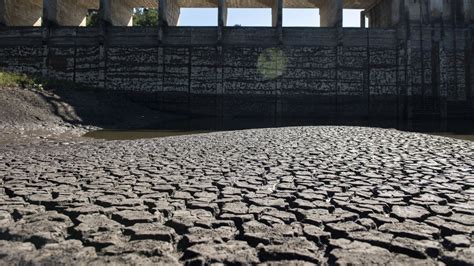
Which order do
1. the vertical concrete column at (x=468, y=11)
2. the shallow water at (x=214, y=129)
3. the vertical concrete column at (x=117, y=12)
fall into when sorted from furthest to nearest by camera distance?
the vertical concrete column at (x=468, y=11)
the vertical concrete column at (x=117, y=12)
the shallow water at (x=214, y=129)

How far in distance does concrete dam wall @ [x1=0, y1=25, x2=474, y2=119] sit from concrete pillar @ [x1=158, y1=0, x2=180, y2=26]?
834mm

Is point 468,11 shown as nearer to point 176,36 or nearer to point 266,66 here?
point 266,66

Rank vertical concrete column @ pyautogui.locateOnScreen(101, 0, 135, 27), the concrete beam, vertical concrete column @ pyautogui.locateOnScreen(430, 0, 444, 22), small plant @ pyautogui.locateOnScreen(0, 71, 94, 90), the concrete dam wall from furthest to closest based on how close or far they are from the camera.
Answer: the concrete beam
vertical concrete column @ pyautogui.locateOnScreen(430, 0, 444, 22)
vertical concrete column @ pyautogui.locateOnScreen(101, 0, 135, 27)
the concrete dam wall
small plant @ pyautogui.locateOnScreen(0, 71, 94, 90)

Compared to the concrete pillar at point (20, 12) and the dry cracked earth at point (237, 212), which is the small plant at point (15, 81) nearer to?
the concrete pillar at point (20, 12)

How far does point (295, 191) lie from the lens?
159 inches

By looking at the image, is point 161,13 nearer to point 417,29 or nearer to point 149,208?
point 417,29

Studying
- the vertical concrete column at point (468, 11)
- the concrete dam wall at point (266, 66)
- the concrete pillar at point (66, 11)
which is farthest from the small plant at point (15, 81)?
the vertical concrete column at point (468, 11)

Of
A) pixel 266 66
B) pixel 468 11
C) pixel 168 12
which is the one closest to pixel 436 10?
pixel 468 11

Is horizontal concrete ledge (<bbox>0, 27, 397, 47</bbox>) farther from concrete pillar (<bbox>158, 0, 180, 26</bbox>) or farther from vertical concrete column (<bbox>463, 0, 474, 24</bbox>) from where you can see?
vertical concrete column (<bbox>463, 0, 474, 24</bbox>)

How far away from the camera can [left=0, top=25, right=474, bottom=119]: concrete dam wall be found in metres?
26.8

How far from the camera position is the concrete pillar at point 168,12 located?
2670cm

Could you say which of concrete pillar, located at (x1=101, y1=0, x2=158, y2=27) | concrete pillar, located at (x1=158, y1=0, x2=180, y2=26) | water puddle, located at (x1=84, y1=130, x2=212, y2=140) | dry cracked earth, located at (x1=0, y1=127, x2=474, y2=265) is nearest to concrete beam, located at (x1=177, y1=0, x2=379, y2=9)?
concrete pillar, located at (x1=158, y1=0, x2=180, y2=26)

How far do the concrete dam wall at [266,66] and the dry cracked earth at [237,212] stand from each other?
21.1 m

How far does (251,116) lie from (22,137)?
53.9 feet
